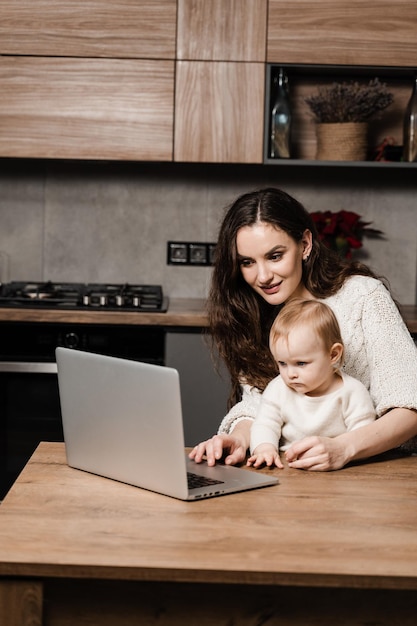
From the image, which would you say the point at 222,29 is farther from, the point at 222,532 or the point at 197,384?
the point at 222,532

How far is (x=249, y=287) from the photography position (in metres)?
2.13

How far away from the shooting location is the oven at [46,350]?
10.0 feet

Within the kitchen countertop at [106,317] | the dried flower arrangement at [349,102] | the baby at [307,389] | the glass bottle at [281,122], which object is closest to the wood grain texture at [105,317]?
the kitchen countertop at [106,317]

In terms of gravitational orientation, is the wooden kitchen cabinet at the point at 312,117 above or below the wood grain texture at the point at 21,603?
above

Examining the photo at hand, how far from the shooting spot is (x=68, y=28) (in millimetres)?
3164

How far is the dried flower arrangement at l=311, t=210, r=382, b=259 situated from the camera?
133 inches

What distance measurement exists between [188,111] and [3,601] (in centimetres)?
235

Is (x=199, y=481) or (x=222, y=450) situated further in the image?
(x=222, y=450)

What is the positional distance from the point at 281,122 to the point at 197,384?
1.05 meters

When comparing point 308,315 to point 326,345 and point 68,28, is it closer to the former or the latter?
point 326,345

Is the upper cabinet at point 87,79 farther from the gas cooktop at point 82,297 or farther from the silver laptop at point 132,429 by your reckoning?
the silver laptop at point 132,429

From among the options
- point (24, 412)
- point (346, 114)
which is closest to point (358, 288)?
point (346, 114)

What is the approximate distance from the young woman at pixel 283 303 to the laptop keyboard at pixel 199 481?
8.3 inches

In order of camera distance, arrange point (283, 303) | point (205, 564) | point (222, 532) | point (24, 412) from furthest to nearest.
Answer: point (24, 412), point (283, 303), point (222, 532), point (205, 564)
